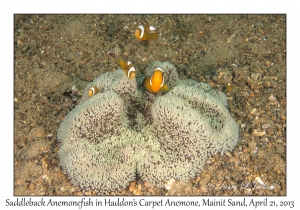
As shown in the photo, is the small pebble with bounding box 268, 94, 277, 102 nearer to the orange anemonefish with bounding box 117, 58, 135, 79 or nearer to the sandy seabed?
the sandy seabed

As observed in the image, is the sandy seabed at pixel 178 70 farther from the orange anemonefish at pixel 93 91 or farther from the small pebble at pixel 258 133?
the orange anemonefish at pixel 93 91

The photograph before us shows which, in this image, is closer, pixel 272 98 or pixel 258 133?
pixel 258 133

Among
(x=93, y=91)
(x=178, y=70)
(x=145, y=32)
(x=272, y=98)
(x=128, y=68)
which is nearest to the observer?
(x=128, y=68)

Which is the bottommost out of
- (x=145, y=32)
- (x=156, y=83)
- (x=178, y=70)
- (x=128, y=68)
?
(x=156, y=83)

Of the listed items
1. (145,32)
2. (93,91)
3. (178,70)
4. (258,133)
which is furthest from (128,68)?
(258,133)

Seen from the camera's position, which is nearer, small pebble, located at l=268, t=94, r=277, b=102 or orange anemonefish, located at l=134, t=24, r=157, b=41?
small pebble, located at l=268, t=94, r=277, b=102

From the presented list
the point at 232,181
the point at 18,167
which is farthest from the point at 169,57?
the point at 18,167

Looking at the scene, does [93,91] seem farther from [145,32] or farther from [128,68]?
[145,32]

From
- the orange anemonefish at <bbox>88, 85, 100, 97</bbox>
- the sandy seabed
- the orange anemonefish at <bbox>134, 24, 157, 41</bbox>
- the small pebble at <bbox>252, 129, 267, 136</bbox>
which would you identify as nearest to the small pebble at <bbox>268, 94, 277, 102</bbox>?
the sandy seabed
